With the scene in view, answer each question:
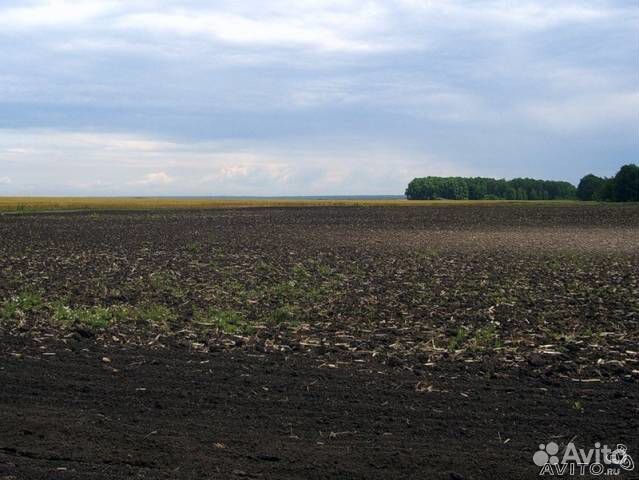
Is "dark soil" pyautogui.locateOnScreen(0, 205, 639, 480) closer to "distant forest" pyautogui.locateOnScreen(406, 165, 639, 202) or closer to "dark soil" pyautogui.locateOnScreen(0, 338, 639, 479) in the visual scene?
"dark soil" pyautogui.locateOnScreen(0, 338, 639, 479)

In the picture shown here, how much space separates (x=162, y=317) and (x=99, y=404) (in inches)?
208

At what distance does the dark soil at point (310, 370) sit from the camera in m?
6.29

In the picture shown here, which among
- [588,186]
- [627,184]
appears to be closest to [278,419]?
[627,184]

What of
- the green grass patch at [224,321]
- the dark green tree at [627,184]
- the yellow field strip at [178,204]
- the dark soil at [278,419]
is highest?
the dark green tree at [627,184]

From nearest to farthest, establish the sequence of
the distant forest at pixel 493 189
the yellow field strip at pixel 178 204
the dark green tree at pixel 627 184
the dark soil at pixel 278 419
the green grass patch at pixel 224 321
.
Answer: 1. the dark soil at pixel 278 419
2. the green grass patch at pixel 224 321
3. the yellow field strip at pixel 178 204
4. the dark green tree at pixel 627 184
5. the distant forest at pixel 493 189

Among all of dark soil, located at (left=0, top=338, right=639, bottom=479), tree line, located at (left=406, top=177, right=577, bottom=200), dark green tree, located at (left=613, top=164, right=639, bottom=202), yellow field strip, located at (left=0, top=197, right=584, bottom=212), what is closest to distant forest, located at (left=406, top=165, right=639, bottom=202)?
tree line, located at (left=406, top=177, right=577, bottom=200)

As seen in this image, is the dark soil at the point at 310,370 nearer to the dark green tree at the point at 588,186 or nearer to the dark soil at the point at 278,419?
the dark soil at the point at 278,419

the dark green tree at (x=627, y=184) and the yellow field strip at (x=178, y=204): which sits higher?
the dark green tree at (x=627, y=184)

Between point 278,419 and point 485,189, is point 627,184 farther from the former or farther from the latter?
point 278,419

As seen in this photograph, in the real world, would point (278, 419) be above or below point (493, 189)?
below

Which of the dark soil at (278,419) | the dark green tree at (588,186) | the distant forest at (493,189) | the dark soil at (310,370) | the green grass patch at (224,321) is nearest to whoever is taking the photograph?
the dark soil at (278,419)

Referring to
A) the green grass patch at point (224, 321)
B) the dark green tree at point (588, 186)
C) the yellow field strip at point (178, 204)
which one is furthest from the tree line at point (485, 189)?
the green grass patch at point (224, 321)

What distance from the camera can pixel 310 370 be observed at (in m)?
9.20

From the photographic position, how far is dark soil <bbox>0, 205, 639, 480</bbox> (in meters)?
6.29
